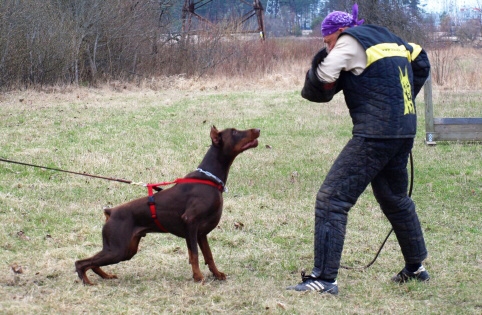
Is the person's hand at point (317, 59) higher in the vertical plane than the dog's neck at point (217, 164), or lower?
higher

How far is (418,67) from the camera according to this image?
5.23m

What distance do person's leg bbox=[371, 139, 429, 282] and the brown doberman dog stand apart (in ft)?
3.34

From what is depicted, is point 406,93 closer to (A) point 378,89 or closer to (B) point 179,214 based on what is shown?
(A) point 378,89

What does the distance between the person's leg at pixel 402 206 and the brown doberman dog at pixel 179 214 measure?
1.02 meters

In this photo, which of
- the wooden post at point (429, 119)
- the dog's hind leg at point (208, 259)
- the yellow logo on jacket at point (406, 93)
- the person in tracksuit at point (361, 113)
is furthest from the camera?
the wooden post at point (429, 119)

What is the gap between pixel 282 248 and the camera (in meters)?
6.61

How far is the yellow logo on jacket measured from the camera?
4.93 metres

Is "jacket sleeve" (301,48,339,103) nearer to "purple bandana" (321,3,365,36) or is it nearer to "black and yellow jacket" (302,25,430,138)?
"black and yellow jacket" (302,25,430,138)

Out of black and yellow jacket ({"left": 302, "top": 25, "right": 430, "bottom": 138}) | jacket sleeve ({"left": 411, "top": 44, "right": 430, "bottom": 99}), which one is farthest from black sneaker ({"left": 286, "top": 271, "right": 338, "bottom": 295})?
jacket sleeve ({"left": 411, "top": 44, "right": 430, "bottom": 99})

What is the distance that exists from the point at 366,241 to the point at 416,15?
911 inches

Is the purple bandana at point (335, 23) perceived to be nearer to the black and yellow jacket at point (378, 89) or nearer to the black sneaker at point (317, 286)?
the black and yellow jacket at point (378, 89)

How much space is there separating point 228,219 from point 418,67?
3117 mm

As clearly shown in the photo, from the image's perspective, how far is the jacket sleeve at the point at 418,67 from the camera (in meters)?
5.21

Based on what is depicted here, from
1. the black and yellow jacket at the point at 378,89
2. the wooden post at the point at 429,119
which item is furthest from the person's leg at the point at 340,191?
the wooden post at the point at 429,119
